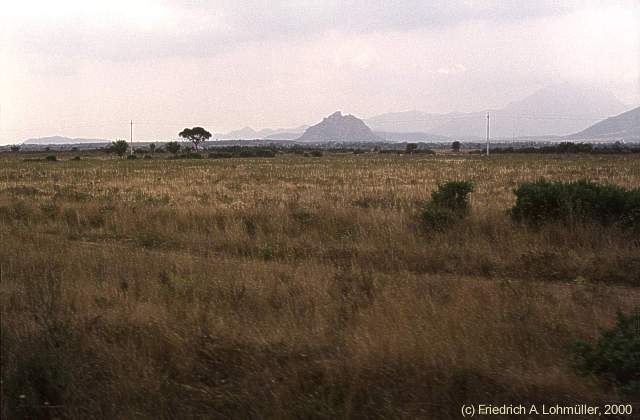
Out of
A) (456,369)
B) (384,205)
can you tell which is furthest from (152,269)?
(384,205)

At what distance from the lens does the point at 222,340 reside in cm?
529

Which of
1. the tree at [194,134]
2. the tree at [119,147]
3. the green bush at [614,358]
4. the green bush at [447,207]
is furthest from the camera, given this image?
the tree at [194,134]

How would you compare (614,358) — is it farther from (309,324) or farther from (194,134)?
(194,134)

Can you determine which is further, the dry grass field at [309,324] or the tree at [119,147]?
the tree at [119,147]

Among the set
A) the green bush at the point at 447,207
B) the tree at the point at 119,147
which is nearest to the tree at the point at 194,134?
the tree at the point at 119,147

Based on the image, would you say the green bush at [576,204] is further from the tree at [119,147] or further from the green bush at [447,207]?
the tree at [119,147]

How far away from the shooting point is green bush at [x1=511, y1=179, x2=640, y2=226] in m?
11.0

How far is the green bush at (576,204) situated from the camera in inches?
432

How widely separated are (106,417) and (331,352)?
1909 mm

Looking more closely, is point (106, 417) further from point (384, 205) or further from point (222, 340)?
point (384, 205)

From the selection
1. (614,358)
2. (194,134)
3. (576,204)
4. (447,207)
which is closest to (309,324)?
(614,358)

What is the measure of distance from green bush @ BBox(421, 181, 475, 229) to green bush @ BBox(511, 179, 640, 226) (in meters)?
1.37

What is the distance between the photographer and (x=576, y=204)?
37.2ft

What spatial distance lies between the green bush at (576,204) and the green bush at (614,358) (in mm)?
6836
